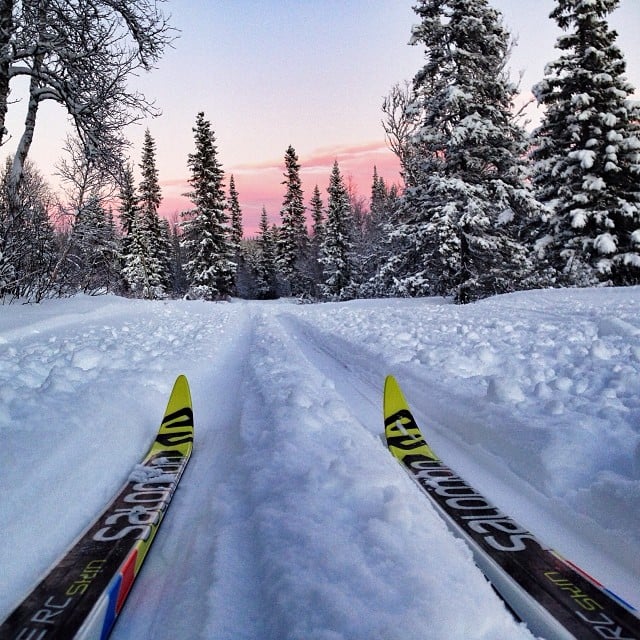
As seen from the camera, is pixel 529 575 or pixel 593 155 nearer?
pixel 529 575

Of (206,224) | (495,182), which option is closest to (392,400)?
(495,182)

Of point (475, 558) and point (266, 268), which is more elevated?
point (266, 268)

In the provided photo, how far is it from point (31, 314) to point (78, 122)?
14.6ft

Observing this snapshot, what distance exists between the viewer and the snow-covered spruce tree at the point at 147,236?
37062 millimetres

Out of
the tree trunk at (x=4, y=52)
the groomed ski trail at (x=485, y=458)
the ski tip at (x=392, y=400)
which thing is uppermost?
the tree trunk at (x=4, y=52)

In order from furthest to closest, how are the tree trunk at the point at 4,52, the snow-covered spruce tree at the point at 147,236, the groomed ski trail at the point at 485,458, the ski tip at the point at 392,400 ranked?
1. the snow-covered spruce tree at the point at 147,236
2. the tree trunk at the point at 4,52
3. the ski tip at the point at 392,400
4. the groomed ski trail at the point at 485,458

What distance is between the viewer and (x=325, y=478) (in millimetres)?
2391

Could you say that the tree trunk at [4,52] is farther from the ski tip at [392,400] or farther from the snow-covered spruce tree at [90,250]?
the ski tip at [392,400]

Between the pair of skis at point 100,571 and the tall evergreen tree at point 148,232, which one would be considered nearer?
the pair of skis at point 100,571

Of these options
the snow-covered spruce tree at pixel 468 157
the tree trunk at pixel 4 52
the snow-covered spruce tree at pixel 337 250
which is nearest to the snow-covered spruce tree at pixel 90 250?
the tree trunk at pixel 4 52

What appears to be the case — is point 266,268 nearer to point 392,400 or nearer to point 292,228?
point 292,228

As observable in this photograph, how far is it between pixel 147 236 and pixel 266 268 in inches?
734

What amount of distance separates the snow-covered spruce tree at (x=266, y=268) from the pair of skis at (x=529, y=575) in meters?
51.4

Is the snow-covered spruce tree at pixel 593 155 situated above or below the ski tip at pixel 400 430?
above
